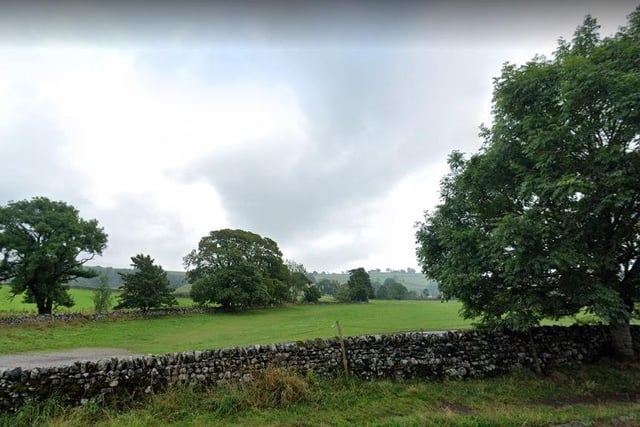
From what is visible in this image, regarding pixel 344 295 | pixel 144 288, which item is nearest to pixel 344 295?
pixel 344 295

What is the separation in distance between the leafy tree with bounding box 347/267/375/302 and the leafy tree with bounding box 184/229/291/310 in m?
30.2

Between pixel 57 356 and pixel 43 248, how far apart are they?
22.0 m

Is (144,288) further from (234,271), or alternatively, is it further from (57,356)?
(57,356)

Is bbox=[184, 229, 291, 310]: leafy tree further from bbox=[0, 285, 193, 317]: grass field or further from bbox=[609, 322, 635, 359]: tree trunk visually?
bbox=[609, 322, 635, 359]: tree trunk

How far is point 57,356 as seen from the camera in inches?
685

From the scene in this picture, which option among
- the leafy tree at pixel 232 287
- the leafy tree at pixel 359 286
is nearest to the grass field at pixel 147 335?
the leafy tree at pixel 232 287

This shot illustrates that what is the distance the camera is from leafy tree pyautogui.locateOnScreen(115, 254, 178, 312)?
39469 mm

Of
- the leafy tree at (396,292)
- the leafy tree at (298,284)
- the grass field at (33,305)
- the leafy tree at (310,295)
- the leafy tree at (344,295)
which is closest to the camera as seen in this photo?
the grass field at (33,305)

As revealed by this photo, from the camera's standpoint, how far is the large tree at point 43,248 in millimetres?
32781

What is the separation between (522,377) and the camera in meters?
9.45

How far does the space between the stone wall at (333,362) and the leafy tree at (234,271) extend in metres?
40.0

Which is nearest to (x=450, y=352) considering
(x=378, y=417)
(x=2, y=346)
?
(x=378, y=417)

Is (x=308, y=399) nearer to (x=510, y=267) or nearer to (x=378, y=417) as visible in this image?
A: (x=378, y=417)

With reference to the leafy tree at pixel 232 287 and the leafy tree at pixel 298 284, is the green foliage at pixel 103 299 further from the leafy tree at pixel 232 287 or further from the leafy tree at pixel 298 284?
the leafy tree at pixel 298 284
